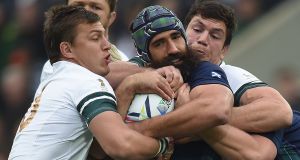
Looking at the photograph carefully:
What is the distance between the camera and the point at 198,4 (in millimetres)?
8406

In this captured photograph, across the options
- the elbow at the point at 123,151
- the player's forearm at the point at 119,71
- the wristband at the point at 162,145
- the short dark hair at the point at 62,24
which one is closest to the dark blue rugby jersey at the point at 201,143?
the wristband at the point at 162,145

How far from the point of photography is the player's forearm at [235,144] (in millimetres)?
7188

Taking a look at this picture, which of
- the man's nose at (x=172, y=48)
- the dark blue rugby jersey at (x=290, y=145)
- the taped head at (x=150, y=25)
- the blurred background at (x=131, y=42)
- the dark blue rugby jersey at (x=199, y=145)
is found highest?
the taped head at (x=150, y=25)

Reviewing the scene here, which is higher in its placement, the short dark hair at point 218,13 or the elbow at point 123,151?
the short dark hair at point 218,13

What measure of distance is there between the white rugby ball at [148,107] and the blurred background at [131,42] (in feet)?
22.9

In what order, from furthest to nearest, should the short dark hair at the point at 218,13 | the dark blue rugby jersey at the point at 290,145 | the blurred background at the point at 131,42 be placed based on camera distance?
the blurred background at the point at 131,42
the short dark hair at the point at 218,13
the dark blue rugby jersey at the point at 290,145

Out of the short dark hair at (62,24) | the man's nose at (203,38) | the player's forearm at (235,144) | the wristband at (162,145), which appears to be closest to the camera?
the wristband at (162,145)

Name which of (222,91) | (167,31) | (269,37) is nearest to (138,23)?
(167,31)

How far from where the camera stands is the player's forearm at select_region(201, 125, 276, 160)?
7188 mm

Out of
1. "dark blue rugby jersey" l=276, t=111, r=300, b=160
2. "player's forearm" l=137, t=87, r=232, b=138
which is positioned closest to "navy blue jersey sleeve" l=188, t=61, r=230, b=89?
"player's forearm" l=137, t=87, r=232, b=138

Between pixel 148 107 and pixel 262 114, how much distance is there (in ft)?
2.70

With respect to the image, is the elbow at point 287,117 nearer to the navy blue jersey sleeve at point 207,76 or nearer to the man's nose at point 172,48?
the navy blue jersey sleeve at point 207,76

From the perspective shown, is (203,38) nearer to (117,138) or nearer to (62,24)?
(62,24)

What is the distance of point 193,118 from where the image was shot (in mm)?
6961
